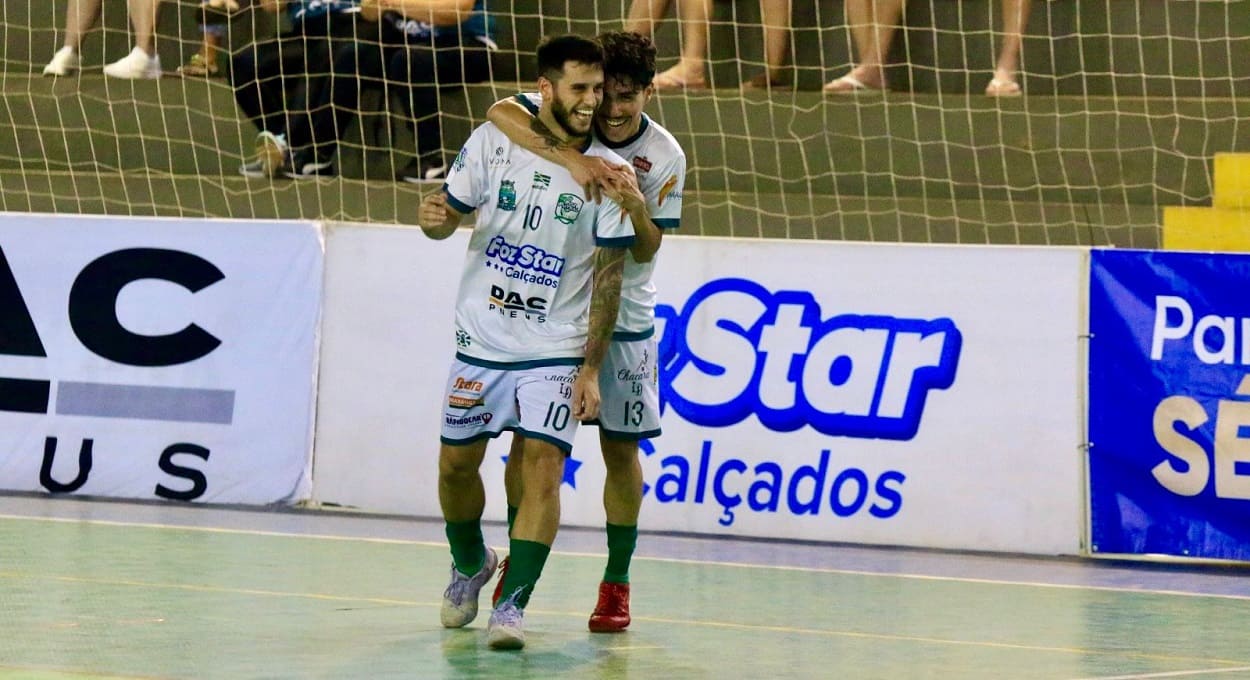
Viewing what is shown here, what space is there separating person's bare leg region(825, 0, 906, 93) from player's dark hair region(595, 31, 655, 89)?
534cm

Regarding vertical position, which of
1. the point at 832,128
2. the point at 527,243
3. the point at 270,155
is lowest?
the point at 527,243

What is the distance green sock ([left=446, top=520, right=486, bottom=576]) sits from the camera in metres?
5.95

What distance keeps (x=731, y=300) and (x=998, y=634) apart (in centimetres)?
296

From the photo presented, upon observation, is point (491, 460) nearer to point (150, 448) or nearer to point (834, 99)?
point (150, 448)

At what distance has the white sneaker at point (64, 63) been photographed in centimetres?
1214

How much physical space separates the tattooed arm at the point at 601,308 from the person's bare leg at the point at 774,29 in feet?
18.5

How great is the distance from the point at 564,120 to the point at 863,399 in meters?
3.34

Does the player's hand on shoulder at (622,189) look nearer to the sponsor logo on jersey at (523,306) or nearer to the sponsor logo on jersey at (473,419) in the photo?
the sponsor logo on jersey at (523,306)

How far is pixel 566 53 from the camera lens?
5477mm

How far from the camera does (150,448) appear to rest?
9375 millimetres

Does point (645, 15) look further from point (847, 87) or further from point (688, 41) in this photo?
point (847, 87)

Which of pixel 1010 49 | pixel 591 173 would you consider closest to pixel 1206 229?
pixel 1010 49

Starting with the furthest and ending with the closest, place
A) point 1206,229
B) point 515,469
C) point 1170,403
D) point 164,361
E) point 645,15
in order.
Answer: point 645,15 → point 1206,229 → point 164,361 → point 1170,403 → point 515,469

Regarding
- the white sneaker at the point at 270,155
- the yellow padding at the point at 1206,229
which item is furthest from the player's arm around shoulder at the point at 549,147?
the white sneaker at the point at 270,155
